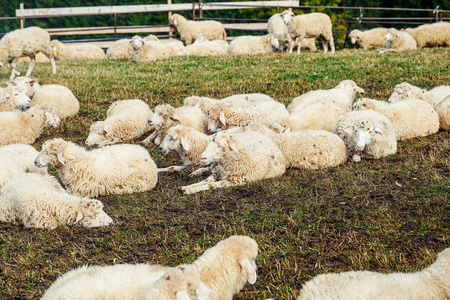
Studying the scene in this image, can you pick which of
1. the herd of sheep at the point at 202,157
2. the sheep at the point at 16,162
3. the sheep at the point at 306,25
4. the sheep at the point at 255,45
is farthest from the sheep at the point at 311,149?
the sheep at the point at 255,45

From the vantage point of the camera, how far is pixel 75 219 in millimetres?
5145

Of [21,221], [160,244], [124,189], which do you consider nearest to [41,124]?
[124,189]

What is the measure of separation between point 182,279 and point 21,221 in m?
3.06

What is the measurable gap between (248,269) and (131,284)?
79 centimetres

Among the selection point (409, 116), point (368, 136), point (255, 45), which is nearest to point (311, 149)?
point (368, 136)

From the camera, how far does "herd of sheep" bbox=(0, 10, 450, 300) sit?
3.20 meters

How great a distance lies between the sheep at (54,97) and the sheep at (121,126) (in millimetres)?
1260

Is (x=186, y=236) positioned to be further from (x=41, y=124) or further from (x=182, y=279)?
(x=41, y=124)

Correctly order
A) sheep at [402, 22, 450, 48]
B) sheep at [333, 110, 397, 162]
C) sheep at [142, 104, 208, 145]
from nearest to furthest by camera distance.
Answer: sheep at [333, 110, 397, 162]
sheep at [142, 104, 208, 145]
sheep at [402, 22, 450, 48]

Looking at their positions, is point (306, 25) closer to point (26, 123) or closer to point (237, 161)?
point (26, 123)

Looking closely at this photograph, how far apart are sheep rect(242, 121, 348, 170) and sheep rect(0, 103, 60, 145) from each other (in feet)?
13.5

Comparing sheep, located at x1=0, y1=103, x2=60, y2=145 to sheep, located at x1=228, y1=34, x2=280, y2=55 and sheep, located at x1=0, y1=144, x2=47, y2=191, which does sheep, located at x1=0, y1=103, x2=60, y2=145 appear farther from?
sheep, located at x1=228, y1=34, x2=280, y2=55

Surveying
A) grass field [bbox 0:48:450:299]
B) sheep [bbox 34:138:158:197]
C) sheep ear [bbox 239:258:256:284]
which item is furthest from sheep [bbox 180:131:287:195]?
sheep ear [bbox 239:258:256:284]

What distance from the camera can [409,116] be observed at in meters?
8.04
